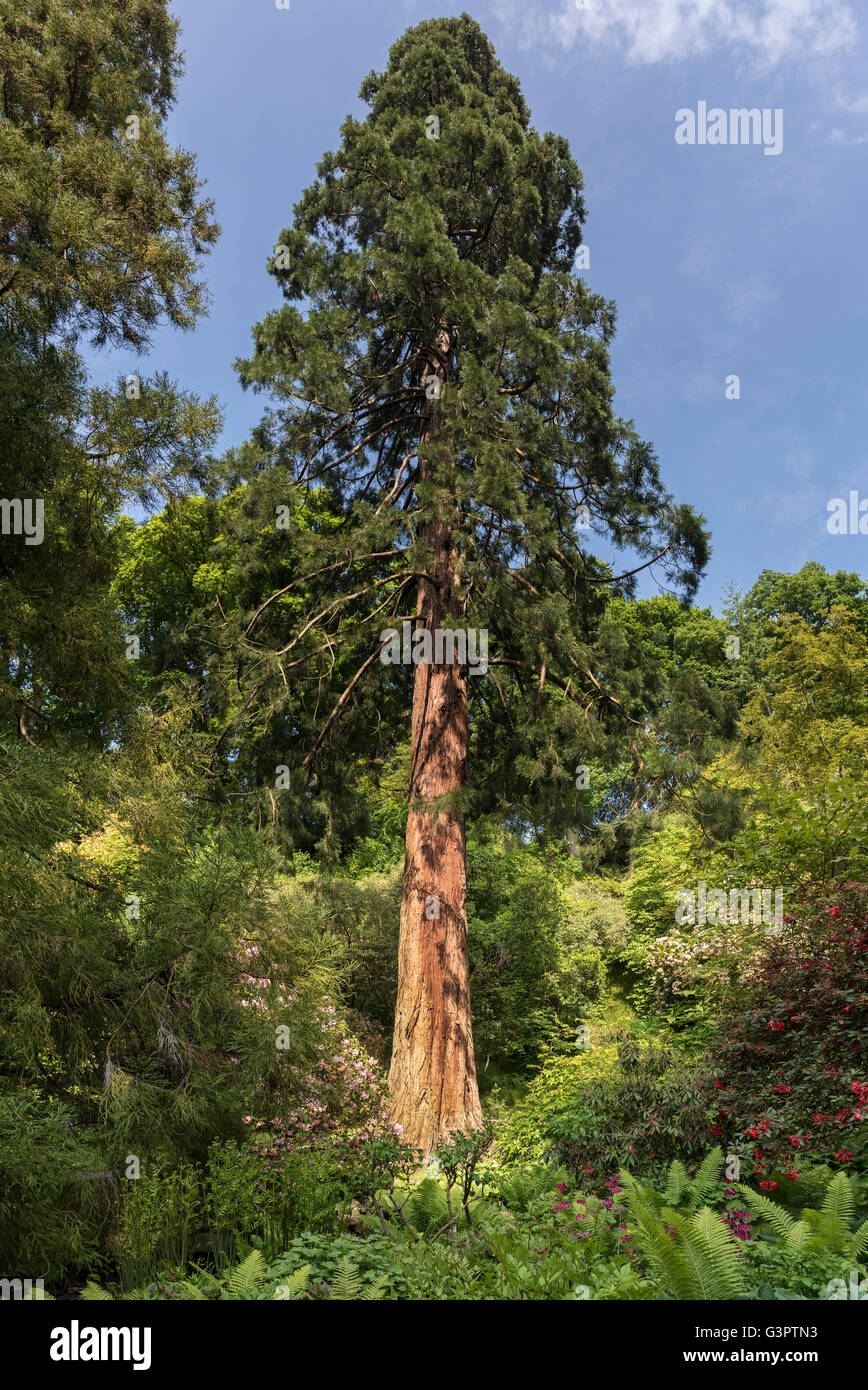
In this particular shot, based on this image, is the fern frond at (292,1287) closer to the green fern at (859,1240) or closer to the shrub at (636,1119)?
the green fern at (859,1240)

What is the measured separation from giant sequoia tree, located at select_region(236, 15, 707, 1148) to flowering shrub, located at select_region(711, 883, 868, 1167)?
9.04ft

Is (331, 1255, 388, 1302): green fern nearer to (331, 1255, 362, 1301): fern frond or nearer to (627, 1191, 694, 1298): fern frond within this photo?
(331, 1255, 362, 1301): fern frond

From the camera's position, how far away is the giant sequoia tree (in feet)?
26.1

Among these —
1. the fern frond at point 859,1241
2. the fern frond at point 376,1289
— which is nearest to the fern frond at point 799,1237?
the fern frond at point 859,1241

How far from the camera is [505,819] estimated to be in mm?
9461

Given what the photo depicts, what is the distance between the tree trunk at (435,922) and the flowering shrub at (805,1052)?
8.69ft

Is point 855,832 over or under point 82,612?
under

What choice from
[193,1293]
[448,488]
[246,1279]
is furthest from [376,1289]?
[448,488]

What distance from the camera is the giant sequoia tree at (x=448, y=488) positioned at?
26.1 feet

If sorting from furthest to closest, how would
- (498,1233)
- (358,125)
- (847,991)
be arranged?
(358,125) → (847,991) → (498,1233)

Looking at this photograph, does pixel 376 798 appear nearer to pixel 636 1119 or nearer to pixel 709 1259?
pixel 636 1119

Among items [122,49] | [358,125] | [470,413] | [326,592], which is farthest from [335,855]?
[358,125]
